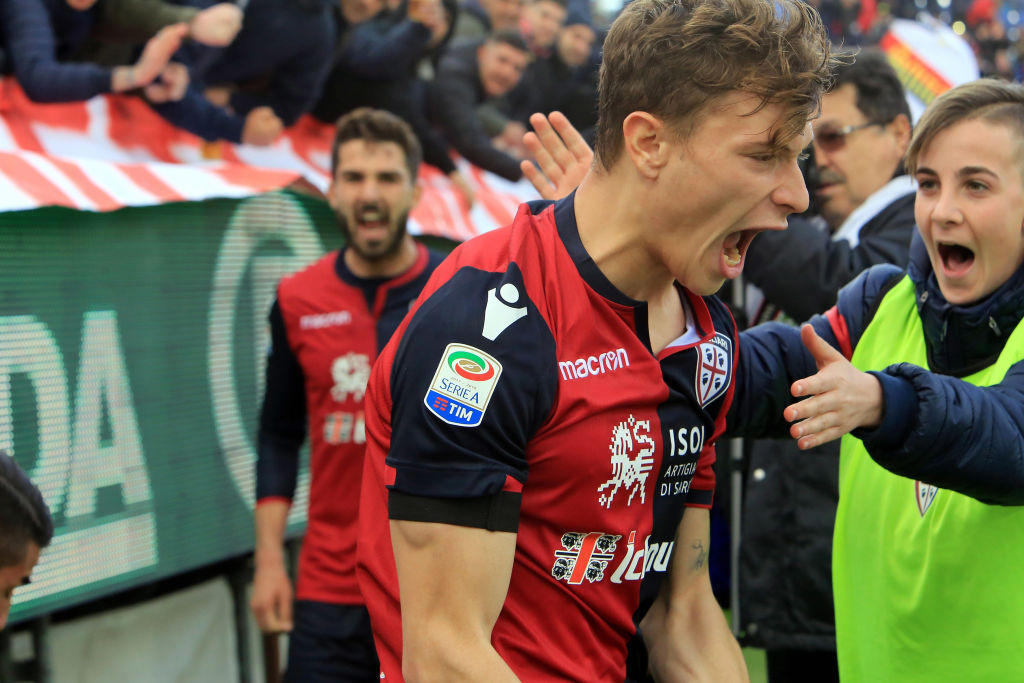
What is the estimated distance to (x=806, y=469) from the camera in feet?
11.5

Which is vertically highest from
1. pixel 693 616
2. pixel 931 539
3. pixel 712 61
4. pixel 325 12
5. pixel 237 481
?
pixel 325 12

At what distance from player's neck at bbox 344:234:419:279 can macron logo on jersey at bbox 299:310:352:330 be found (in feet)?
0.65

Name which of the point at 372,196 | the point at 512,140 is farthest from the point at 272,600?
the point at 512,140

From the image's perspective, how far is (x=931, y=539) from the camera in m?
2.21

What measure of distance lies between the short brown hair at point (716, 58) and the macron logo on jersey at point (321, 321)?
6.89 feet

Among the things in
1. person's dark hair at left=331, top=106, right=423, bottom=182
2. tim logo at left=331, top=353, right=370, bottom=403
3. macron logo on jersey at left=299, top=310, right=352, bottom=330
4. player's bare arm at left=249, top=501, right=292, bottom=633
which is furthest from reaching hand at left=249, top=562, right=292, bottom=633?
person's dark hair at left=331, top=106, right=423, bottom=182

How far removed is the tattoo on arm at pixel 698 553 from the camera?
85.4 inches

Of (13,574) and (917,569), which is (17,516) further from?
(917,569)

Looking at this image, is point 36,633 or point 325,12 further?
point 325,12

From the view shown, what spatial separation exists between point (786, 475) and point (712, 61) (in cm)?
213

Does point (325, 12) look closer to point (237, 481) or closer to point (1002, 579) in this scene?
point (237, 481)

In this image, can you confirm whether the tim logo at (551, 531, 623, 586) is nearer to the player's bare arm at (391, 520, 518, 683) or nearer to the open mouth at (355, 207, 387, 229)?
the player's bare arm at (391, 520, 518, 683)

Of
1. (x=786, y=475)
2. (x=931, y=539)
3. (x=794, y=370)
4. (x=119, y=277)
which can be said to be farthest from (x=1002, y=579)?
(x=119, y=277)

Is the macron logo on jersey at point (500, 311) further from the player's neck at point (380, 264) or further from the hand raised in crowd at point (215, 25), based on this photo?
the hand raised in crowd at point (215, 25)
